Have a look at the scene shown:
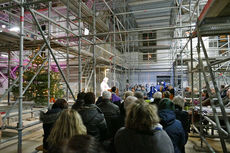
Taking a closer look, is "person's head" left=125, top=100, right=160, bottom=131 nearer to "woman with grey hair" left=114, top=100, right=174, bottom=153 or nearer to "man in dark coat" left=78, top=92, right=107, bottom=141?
"woman with grey hair" left=114, top=100, right=174, bottom=153

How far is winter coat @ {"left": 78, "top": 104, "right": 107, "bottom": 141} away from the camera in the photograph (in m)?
2.07

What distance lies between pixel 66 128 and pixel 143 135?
0.71 m

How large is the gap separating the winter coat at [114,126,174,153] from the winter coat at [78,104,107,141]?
75cm

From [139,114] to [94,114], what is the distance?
35.7 inches

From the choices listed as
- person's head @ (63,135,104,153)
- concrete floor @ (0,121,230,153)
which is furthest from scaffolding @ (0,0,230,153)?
person's head @ (63,135,104,153)

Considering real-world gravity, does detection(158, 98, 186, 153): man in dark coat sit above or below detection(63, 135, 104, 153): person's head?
below

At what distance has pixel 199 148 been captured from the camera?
349cm

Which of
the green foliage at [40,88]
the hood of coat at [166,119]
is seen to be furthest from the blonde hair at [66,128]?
the green foliage at [40,88]

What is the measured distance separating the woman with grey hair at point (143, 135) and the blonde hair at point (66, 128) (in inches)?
16.4

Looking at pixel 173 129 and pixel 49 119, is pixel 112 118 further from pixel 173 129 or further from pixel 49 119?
pixel 173 129

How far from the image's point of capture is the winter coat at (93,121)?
81.6 inches

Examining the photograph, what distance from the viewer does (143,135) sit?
1.33 m

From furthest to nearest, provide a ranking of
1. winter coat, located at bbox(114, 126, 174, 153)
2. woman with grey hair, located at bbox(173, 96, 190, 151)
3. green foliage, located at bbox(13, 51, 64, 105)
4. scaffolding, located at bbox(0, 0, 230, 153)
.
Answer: green foliage, located at bbox(13, 51, 64, 105)
scaffolding, located at bbox(0, 0, 230, 153)
woman with grey hair, located at bbox(173, 96, 190, 151)
winter coat, located at bbox(114, 126, 174, 153)

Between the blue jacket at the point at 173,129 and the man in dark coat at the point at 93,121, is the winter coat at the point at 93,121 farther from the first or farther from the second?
the blue jacket at the point at 173,129
